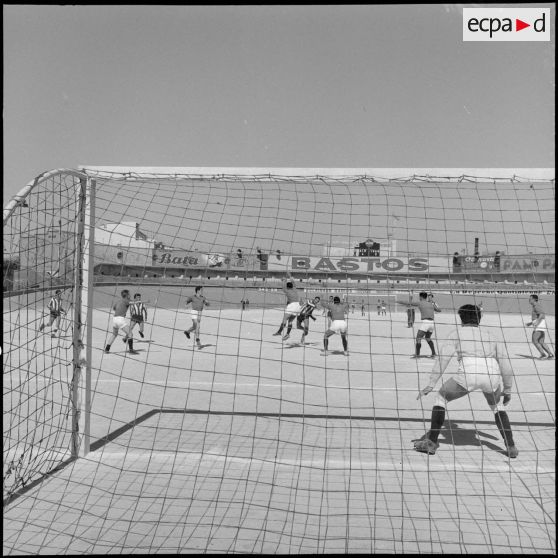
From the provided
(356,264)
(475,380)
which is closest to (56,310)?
(475,380)

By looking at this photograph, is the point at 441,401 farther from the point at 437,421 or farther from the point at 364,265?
the point at 364,265

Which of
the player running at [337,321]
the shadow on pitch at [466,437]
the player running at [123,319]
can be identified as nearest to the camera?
the shadow on pitch at [466,437]

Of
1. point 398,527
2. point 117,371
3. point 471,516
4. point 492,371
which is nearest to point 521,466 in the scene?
point 492,371

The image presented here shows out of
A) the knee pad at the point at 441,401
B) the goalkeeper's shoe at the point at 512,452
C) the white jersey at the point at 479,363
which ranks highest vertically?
the white jersey at the point at 479,363

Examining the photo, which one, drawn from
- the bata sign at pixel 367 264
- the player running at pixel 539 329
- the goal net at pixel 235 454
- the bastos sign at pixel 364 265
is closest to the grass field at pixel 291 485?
the goal net at pixel 235 454

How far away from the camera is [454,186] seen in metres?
4.36

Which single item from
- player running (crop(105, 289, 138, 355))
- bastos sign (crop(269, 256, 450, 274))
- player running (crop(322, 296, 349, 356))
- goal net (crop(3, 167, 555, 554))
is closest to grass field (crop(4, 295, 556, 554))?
goal net (crop(3, 167, 555, 554))

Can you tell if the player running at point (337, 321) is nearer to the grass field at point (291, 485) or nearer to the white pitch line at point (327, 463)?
the grass field at point (291, 485)

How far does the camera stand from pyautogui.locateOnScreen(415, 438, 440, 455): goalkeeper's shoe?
4.54 m

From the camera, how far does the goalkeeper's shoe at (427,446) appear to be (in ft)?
14.9

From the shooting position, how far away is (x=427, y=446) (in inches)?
180

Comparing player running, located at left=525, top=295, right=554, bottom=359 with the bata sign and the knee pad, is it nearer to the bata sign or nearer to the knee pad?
the bata sign

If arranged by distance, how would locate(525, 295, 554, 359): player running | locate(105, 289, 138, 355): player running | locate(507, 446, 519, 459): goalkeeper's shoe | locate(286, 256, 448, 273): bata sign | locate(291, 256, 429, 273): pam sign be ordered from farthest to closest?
locate(286, 256, 448, 273): bata sign < locate(291, 256, 429, 273): pam sign < locate(105, 289, 138, 355): player running < locate(525, 295, 554, 359): player running < locate(507, 446, 519, 459): goalkeeper's shoe

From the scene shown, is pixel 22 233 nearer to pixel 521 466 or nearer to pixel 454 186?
pixel 454 186
